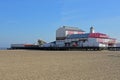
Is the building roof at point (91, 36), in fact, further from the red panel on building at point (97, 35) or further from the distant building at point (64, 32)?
the distant building at point (64, 32)

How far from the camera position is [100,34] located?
294 feet

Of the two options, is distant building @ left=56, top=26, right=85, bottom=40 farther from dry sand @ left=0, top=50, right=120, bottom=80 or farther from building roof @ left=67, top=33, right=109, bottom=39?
dry sand @ left=0, top=50, right=120, bottom=80

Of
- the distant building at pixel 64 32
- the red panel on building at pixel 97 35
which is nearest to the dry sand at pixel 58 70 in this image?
the red panel on building at pixel 97 35

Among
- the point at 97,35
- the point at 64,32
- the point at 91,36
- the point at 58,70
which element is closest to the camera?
the point at 58,70

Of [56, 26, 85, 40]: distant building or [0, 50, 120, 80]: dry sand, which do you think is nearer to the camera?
[0, 50, 120, 80]: dry sand

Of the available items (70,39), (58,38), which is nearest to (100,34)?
(70,39)

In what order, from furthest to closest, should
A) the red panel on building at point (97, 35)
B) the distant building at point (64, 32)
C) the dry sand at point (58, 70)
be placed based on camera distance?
the distant building at point (64, 32) < the red panel on building at point (97, 35) < the dry sand at point (58, 70)

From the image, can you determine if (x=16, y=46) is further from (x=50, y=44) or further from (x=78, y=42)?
(x=78, y=42)

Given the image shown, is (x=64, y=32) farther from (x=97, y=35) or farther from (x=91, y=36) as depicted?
(x=97, y=35)

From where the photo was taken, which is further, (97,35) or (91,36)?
(97,35)

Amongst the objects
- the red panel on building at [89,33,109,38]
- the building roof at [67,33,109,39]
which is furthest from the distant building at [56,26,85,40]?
the red panel on building at [89,33,109,38]

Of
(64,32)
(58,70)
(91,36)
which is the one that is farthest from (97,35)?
(58,70)

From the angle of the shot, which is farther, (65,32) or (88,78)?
(65,32)

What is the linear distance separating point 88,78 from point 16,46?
101 meters
